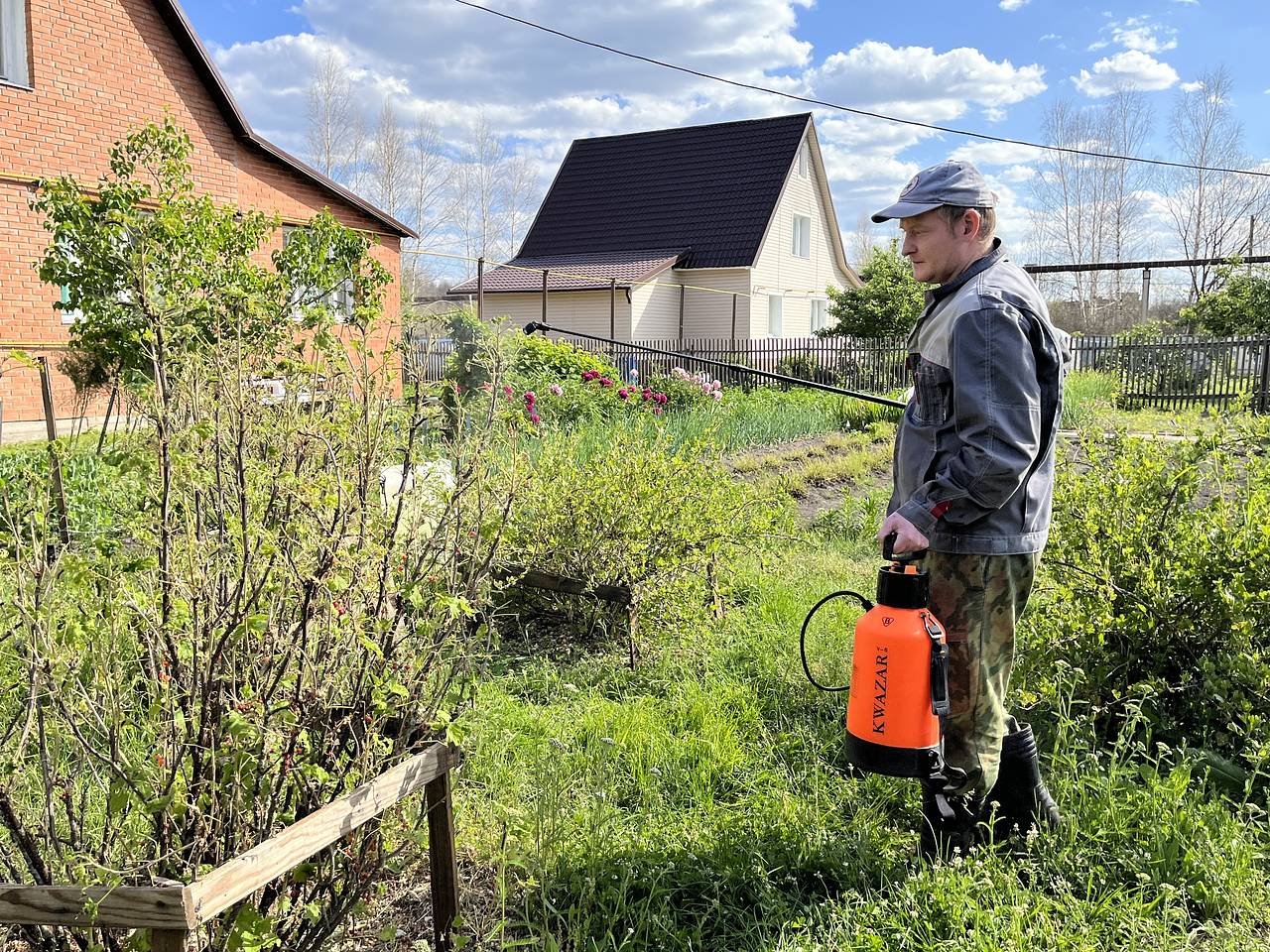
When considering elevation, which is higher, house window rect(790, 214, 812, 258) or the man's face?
house window rect(790, 214, 812, 258)

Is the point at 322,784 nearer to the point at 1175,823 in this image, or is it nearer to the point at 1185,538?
the point at 1175,823

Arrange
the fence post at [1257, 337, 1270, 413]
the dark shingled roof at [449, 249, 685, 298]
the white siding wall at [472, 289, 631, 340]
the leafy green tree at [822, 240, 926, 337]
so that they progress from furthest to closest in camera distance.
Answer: the white siding wall at [472, 289, 631, 340] → the dark shingled roof at [449, 249, 685, 298] → the leafy green tree at [822, 240, 926, 337] → the fence post at [1257, 337, 1270, 413]

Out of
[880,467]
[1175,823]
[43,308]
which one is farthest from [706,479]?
[43,308]

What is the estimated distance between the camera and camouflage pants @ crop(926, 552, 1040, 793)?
254cm

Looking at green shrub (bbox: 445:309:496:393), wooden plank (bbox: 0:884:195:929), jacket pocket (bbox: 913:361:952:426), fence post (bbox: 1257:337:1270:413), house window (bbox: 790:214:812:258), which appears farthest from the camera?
house window (bbox: 790:214:812:258)

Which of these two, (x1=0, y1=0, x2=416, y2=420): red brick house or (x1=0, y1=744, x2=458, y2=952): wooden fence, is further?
(x1=0, y1=0, x2=416, y2=420): red brick house

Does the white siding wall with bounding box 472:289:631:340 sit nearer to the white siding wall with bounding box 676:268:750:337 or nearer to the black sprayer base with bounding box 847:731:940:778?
the white siding wall with bounding box 676:268:750:337

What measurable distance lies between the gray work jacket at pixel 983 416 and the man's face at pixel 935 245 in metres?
0.05

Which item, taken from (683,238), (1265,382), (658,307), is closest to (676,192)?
(683,238)

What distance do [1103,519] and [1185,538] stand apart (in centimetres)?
27

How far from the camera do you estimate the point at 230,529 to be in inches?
71.4

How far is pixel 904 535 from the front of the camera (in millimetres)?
2420

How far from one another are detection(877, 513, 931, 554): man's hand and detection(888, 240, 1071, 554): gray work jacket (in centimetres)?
2

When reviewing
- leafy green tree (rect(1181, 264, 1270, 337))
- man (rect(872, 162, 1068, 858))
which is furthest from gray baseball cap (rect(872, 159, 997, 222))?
leafy green tree (rect(1181, 264, 1270, 337))
